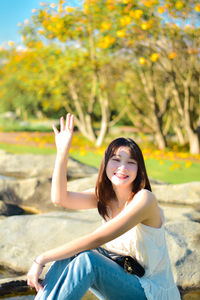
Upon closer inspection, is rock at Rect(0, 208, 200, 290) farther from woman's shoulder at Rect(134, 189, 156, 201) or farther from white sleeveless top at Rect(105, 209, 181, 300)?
woman's shoulder at Rect(134, 189, 156, 201)

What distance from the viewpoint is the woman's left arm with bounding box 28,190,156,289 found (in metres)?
1.88

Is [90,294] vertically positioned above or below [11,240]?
below

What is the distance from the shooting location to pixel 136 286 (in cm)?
193

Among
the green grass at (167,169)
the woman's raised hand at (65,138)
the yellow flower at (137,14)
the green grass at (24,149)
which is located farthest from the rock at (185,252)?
the green grass at (24,149)

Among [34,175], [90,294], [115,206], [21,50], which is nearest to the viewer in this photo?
[115,206]

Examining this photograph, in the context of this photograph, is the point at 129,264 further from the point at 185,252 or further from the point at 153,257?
the point at 185,252

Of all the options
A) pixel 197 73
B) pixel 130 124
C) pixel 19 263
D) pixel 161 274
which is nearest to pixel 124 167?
pixel 161 274

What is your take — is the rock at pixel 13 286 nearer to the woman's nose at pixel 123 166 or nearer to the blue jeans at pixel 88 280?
the blue jeans at pixel 88 280

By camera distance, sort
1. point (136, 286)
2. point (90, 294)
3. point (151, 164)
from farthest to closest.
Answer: point (151, 164) < point (90, 294) < point (136, 286)

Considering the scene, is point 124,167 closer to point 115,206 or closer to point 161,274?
point 115,206

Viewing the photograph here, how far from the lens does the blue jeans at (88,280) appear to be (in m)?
1.79

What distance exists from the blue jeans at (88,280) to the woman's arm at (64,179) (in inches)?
17.5

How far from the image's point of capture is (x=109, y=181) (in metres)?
2.30

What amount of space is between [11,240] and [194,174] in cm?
464
